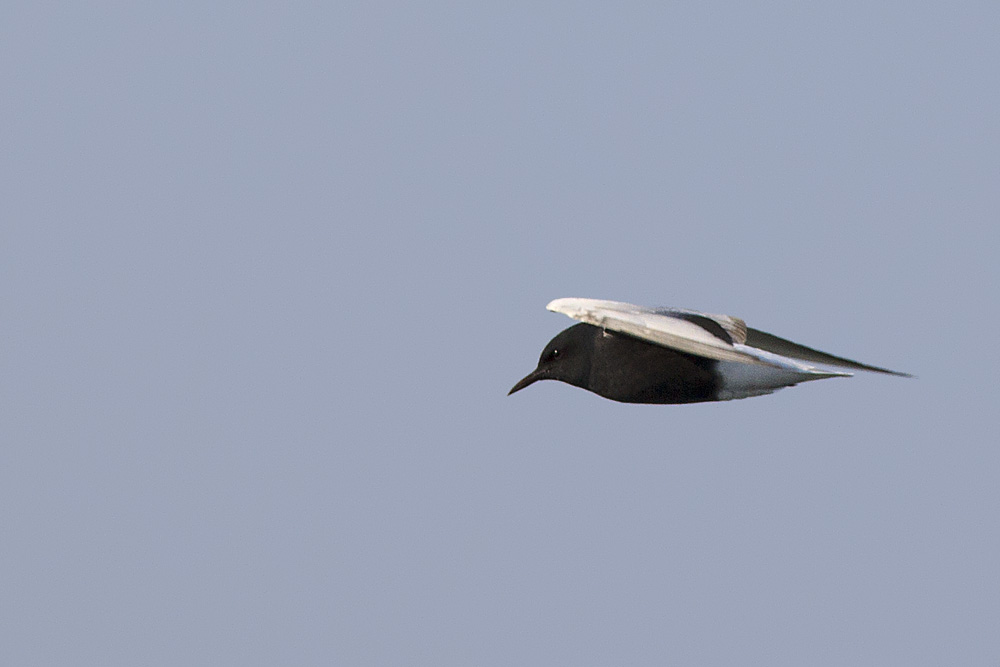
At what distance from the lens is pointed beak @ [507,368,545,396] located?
43.0ft

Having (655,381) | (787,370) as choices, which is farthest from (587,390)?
(787,370)

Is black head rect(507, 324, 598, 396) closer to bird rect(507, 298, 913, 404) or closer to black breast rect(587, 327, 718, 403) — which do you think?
bird rect(507, 298, 913, 404)

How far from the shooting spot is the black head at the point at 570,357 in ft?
41.2

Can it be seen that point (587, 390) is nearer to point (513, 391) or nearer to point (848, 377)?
point (513, 391)

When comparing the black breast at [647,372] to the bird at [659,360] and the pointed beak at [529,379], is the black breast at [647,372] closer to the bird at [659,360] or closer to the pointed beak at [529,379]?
the bird at [659,360]

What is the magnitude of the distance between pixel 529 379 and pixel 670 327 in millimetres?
2491

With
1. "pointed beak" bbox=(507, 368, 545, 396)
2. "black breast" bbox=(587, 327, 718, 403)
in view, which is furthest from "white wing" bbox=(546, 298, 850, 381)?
"pointed beak" bbox=(507, 368, 545, 396)

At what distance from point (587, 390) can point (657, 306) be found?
1.01 meters

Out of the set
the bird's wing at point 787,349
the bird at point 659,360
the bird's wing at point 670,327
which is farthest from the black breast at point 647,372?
the bird's wing at point 787,349

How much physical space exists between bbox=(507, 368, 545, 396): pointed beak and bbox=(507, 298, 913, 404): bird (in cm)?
10

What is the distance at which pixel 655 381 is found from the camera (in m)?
12.1

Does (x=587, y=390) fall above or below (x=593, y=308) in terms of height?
below

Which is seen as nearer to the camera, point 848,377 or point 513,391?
point 848,377

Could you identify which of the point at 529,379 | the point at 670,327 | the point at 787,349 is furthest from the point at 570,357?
the point at 787,349
